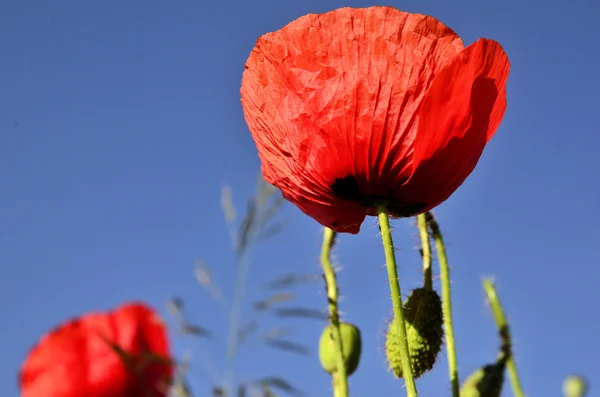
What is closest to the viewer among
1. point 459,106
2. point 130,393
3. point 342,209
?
point 459,106

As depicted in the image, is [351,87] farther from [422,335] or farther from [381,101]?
[422,335]

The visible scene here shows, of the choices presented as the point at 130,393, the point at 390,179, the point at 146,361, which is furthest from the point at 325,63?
the point at 130,393

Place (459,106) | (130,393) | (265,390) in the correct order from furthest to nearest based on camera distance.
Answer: (130,393), (265,390), (459,106)

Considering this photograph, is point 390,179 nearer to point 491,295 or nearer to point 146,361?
point 491,295

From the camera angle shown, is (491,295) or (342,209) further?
(491,295)

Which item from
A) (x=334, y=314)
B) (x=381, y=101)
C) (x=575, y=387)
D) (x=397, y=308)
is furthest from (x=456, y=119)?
(x=575, y=387)

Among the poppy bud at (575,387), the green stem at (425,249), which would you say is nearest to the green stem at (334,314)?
the green stem at (425,249)

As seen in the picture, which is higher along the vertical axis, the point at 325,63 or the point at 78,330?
the point at 78,330

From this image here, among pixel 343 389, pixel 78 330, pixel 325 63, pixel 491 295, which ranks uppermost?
pixel 78 330

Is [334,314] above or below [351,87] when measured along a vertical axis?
below
